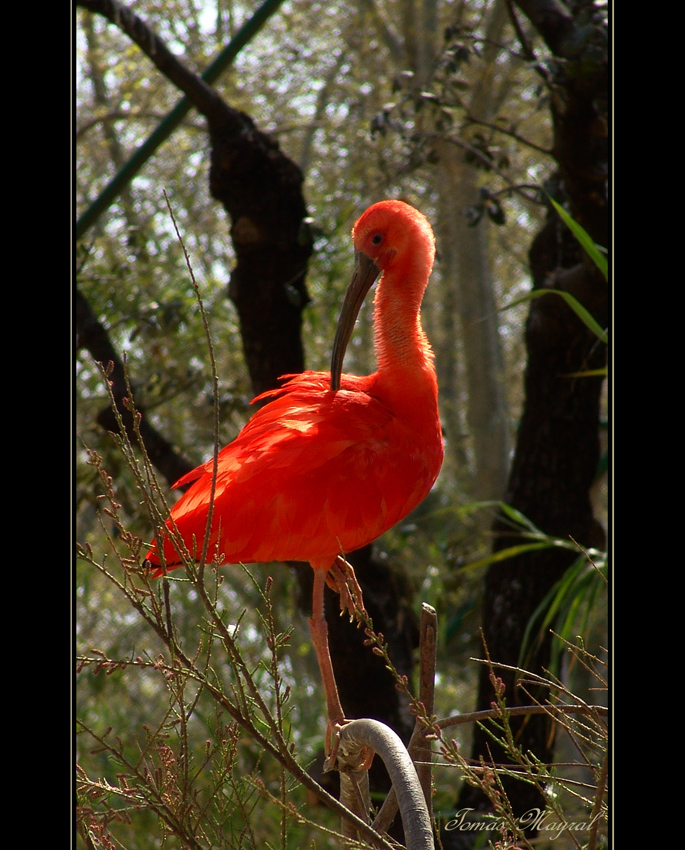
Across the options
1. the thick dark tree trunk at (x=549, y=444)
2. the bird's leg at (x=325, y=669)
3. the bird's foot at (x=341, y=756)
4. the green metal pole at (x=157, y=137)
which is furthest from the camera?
the thick dark tree trunk at (x=549, y=444)

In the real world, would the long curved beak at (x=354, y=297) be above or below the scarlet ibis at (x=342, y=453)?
above

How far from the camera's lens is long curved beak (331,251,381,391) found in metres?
2.25

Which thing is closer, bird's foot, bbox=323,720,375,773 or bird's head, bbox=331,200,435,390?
bird's foot, bbox=323,720,375,773

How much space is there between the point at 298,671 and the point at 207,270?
104 inches

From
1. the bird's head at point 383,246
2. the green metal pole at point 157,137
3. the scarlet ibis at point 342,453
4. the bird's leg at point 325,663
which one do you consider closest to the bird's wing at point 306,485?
the scarlet ibis at point 342,453

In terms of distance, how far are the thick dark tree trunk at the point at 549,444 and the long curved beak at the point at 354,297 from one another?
43.9 inches

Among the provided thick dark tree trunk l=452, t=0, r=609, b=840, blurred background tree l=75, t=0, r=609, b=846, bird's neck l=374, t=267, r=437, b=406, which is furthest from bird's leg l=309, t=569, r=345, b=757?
thick dark tree trunk l=452, t=0, r=609, b=840

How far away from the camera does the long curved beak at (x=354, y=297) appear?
225 centimetres

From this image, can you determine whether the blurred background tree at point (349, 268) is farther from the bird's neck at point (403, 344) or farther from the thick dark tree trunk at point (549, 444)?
the bird's neck at point (403, 344)

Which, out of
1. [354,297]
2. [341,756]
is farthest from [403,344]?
[341,756]

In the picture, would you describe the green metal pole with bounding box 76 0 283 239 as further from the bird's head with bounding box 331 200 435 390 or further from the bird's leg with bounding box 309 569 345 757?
the bird's leg with bounding box 309 569 345 757

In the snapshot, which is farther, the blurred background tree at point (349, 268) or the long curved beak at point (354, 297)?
the blurred background tree at point (349, 268)

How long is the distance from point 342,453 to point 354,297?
421 mm
